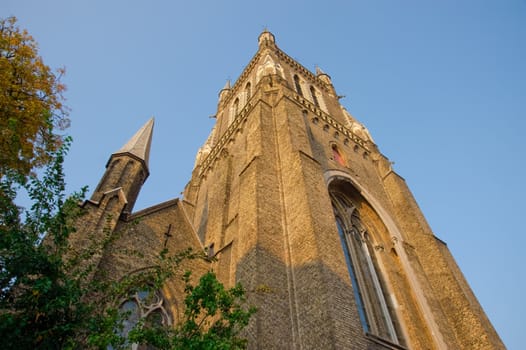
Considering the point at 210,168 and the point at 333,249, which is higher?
the point at 210,168

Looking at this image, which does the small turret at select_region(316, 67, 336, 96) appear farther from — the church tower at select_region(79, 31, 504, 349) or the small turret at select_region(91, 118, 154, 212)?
the small turret at select_region(91, 118, 154, 212)

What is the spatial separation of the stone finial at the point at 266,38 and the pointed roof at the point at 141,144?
46.6 feet

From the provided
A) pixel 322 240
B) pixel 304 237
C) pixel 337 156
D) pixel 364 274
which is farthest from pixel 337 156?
pixel 322 240

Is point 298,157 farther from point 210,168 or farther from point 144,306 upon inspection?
point 210,168

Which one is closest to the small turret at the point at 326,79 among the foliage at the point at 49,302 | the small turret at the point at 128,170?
the small turret at the point at 128,170

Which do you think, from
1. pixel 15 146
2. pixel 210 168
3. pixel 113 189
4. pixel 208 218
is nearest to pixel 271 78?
pixel 210 168

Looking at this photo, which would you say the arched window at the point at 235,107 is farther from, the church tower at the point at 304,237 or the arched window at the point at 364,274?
the arched window at the point at 364,274

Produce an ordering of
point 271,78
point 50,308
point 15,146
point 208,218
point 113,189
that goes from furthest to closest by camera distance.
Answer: point 271,78 < point 208,218 < point 113,189 < point 15,146 < point 50,308

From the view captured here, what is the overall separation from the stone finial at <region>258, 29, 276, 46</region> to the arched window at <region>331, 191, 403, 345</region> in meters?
15.8

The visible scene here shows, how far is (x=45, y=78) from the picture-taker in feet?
28.0

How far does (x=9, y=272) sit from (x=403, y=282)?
11439mm

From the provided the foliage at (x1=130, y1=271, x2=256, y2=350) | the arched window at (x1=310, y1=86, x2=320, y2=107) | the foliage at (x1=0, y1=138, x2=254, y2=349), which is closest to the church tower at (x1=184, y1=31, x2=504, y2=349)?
the foliage at (x1=130, y1=271, x2=256, y2=350)

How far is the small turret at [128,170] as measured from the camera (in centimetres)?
1129

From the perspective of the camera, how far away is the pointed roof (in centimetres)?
1300
